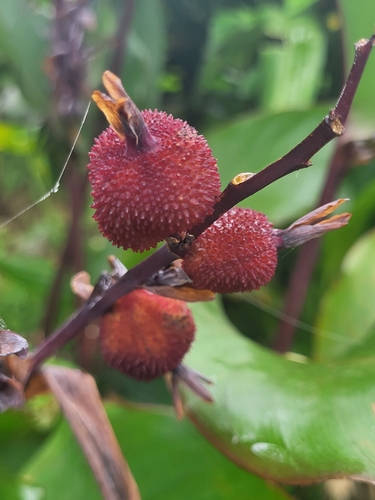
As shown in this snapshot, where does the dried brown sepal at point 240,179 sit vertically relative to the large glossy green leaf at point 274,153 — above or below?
above

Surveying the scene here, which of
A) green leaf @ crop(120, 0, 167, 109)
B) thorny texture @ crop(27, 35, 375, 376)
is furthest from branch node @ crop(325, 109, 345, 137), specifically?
green leaf @ crop(120, 0, 167, 109)

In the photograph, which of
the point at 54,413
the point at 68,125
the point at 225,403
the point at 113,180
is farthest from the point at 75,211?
the point at 113,180

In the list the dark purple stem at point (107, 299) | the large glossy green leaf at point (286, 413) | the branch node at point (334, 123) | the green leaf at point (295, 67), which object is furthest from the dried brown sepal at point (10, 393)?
the green leaf at point (295, 67)

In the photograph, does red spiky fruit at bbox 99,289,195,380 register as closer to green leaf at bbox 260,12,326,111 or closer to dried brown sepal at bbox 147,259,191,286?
dried brown sepal at bbox 147,259,191,286

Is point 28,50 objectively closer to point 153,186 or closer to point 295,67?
point 295,67

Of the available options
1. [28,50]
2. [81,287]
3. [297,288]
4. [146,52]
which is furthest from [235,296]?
[28,50]

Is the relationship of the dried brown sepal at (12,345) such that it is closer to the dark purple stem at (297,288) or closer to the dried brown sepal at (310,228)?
the dried brown sepal at (310,228)
